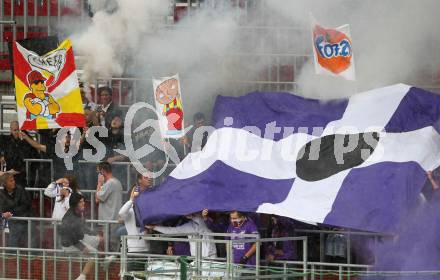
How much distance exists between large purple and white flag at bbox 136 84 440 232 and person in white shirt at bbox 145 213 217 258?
0.13m

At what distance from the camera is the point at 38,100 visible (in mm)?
15016

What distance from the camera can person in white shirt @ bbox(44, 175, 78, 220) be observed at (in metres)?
14.0

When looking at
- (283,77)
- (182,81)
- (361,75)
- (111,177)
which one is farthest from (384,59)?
(111,177)

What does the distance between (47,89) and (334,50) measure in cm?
344

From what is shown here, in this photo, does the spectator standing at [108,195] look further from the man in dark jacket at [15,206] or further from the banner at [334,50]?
the banner at [334,50]

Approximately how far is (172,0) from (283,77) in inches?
68.1

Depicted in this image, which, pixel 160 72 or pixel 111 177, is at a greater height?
pixel 160 72

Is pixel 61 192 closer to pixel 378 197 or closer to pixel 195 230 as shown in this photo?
pixel 195 230

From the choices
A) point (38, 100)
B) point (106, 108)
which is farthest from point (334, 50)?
point (38, 100)

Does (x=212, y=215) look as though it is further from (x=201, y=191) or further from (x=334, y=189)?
(x=334, y=189)

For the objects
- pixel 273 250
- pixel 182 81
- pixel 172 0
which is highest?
pixel 172 0

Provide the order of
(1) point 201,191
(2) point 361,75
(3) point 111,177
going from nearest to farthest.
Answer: (1) point 201,191 → (3) point 111,177 → (2) point 361,75

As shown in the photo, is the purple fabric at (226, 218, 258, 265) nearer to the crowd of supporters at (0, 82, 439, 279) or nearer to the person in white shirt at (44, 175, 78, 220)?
the crowd of supporters at (0, 82, 439, 279)

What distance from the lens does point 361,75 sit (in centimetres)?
1490
